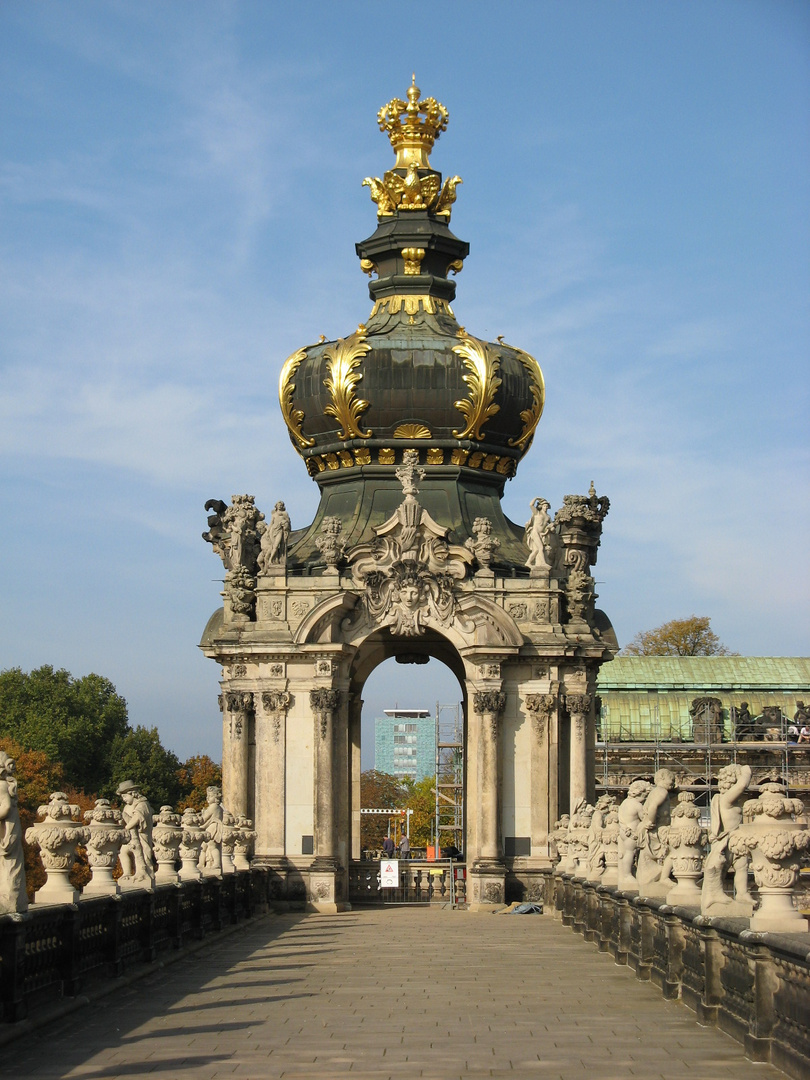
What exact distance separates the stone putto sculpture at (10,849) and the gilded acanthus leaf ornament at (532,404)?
29.7 m

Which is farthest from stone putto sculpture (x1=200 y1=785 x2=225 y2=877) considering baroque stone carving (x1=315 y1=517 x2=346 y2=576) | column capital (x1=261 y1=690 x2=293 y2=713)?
baroque stone carving (x1=315 y1=517 x2=346 y2=576)

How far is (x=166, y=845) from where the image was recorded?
95.9 ft

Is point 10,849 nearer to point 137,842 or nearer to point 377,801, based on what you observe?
point 137,842

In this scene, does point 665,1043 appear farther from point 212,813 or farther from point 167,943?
point 212,813

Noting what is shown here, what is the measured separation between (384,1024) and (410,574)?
22.2 meters

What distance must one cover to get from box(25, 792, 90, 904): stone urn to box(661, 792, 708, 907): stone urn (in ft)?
22.0

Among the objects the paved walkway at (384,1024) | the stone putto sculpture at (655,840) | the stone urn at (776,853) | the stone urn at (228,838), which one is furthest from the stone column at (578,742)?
the stone urn at (776,853)

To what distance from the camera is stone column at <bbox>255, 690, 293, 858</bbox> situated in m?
40.4

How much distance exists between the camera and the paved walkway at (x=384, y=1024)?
15.4 metres

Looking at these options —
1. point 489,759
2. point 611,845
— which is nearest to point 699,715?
point 489,759

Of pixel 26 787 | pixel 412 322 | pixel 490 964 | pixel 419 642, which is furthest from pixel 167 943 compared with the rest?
pixel 26 787

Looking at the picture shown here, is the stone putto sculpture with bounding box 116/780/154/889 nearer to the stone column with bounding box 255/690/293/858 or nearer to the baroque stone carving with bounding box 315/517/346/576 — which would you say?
the stone column with bounding box 255/690/293/858

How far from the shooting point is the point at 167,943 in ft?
85.5

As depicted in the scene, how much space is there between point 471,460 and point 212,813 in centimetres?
1347
